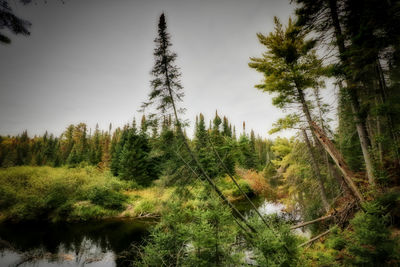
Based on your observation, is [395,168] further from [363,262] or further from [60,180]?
[60,180]

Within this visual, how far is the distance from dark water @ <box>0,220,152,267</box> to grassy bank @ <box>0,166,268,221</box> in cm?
112

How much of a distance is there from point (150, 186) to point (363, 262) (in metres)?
24.2

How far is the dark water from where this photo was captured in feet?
30.1

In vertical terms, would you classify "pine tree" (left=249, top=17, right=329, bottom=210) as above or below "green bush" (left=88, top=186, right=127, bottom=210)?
above

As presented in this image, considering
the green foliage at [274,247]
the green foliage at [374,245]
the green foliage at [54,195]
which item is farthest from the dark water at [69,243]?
the green foliage at [374,245]

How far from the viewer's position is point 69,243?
11.3m

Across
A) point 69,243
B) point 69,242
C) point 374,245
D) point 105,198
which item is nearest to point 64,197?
point 105,198

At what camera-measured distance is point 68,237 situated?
40.0 ft

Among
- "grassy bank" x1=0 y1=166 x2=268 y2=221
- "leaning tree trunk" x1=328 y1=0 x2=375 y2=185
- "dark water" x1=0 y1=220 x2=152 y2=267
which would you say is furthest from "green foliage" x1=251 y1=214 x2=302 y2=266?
"grassy bank" x1=0 y1=166 x2=268 y2=221

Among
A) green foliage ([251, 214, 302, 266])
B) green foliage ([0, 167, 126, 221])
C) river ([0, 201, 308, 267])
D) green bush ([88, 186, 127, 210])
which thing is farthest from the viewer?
green bush ([88, 186, 127, 210])

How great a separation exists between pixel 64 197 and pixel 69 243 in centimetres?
698

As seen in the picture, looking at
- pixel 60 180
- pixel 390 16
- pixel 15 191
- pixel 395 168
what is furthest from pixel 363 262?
pixel 15 191

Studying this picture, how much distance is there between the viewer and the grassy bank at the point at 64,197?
14.7 m

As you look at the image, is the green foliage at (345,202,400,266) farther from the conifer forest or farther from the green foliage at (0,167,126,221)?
the green foliage at (0,167,126,221)
